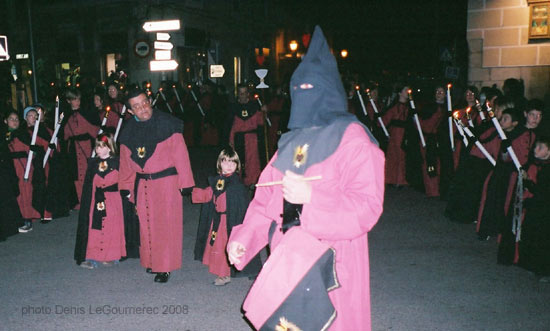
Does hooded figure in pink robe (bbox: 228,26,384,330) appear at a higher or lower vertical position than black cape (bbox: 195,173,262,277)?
higher

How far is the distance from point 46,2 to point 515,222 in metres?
24.8

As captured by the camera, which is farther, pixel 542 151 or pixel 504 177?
pixel 504 177

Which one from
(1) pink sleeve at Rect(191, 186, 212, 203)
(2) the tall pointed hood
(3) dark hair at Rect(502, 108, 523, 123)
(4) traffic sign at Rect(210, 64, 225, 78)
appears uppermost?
(4) traffic sign at Rect(210, 64, 225, 78)

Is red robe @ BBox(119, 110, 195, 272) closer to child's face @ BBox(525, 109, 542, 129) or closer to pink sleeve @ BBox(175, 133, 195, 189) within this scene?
pink sleeve @ BBox(175, 133, 195, 189)

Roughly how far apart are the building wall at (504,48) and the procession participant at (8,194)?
9.31 metres

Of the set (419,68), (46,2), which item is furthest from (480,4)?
(419,68)

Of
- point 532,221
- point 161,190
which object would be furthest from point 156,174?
point 532,221

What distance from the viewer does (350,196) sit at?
2.46 meters

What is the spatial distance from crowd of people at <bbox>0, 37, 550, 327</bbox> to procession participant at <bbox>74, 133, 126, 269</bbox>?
0.04 ft

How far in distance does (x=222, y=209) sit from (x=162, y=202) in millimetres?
641

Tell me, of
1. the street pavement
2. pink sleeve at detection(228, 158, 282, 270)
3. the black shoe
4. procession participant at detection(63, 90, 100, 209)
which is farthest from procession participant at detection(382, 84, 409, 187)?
pink sleeve at detection(228, 158, 282, 270)

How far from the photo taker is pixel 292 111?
9.16 feet

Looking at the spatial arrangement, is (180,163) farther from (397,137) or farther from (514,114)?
(397,137)

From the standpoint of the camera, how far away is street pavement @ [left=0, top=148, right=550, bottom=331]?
15.6 feet
